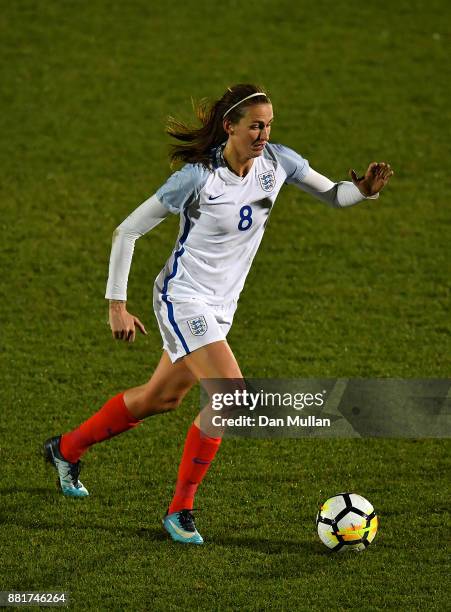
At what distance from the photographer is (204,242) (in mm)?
6082

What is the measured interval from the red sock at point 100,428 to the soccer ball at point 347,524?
3.79 ft

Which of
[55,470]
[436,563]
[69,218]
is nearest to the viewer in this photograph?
[436,563]

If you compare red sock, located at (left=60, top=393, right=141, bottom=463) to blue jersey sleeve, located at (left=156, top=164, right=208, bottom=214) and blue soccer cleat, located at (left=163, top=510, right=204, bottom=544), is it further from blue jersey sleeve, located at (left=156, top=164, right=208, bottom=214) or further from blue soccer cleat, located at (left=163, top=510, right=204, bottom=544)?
blue jersey sleeve, located at (left=156, top=164, right=208, bottom=214)

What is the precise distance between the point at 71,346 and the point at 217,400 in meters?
3.33

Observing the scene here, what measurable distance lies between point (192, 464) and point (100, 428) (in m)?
0.72

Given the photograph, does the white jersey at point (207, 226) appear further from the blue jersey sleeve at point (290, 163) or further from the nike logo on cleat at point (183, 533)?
the nike logo on cleat at point (183, 533)

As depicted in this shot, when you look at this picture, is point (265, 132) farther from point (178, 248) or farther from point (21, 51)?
point (21, 51)

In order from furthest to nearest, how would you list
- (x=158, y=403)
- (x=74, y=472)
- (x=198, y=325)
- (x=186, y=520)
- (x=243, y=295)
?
(x=243, y=295)
(x=74, y=472)
(x=158, y=403)
(x=186, y=520)
(x=198, y=325)

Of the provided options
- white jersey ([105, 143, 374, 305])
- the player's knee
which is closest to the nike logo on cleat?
the player's knee

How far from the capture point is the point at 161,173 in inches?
502

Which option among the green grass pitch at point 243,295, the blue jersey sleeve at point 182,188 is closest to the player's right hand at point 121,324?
the blue jersey sleeve at point 182,188

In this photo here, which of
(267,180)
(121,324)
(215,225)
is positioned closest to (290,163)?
(267,180)

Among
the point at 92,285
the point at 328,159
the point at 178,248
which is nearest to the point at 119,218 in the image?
the point at 92,285

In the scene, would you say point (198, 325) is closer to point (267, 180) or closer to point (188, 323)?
point (188, 323)
